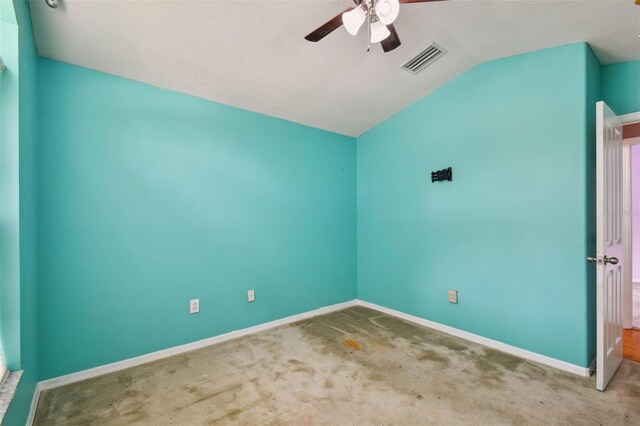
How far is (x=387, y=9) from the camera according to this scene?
1.45m

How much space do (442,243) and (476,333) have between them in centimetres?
89

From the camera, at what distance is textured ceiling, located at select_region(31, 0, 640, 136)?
1806mm

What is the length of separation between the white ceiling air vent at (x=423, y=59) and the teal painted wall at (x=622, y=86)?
143 cm

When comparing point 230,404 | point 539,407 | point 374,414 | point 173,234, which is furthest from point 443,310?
point 173,234

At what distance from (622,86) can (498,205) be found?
137 centimetres

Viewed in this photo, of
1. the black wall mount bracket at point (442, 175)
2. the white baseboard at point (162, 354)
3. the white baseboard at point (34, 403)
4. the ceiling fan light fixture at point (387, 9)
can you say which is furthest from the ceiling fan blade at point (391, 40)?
the white baseboard at point (34, 403)

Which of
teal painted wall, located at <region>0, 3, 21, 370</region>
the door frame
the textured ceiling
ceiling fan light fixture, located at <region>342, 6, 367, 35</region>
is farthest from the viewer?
the door frame

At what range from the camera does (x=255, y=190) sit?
3.01 metres

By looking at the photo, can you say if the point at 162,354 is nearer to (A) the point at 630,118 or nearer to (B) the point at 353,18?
(B) the point at 353,18

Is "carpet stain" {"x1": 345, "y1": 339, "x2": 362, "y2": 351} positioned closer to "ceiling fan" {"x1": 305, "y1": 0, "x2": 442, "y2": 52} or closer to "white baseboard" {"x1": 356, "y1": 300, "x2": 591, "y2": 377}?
"white baseboard" {"x1": 356, "y1": 300, "x2": 591, "y2": 377}

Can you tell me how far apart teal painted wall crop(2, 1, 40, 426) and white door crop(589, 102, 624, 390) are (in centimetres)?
326

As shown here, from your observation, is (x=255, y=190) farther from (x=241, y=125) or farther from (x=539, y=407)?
(x=539, y=407)

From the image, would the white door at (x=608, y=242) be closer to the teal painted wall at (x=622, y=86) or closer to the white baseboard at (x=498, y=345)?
the white baseboard at (x=498, y=345)

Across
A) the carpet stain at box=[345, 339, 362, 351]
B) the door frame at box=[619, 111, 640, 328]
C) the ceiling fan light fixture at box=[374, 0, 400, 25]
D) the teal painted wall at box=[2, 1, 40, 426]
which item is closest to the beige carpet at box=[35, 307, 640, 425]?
the carpet stain at box=[345, 339, 362, 351]
